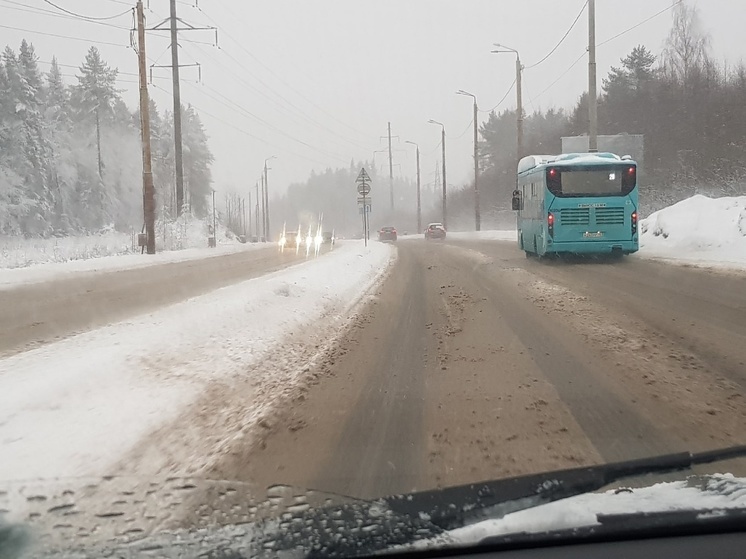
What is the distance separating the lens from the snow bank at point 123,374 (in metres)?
5.42

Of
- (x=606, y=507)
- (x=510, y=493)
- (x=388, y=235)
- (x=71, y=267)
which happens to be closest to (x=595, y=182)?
(x=71, y=267)

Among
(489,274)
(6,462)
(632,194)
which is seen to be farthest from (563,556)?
(632,194)

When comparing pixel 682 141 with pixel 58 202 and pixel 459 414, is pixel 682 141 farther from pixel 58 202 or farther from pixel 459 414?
pixel 58 202

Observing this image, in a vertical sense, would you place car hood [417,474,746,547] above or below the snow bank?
above

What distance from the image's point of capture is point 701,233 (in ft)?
80.2

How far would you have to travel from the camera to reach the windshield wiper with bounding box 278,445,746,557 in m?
3.12

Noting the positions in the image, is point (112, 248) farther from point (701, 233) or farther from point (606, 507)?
point (606, 507)

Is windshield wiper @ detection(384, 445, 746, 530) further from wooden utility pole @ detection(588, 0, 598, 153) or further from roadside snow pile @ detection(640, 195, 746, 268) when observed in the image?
wooden utility pole @ detection(588, 0, 598, 153)

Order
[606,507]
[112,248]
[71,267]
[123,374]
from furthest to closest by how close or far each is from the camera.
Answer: [112,248] < [71,267] < [123,374] < [606,507]

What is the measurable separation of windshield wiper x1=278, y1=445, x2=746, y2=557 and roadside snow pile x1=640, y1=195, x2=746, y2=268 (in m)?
17.1

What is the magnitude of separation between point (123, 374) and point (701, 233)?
848 inches

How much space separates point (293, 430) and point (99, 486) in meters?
1.68

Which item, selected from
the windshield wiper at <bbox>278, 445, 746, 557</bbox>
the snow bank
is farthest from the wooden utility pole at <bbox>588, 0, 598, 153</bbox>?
the windshield wiper at <bbox>278, 445, 746, 557</bbox>

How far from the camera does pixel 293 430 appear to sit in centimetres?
595
